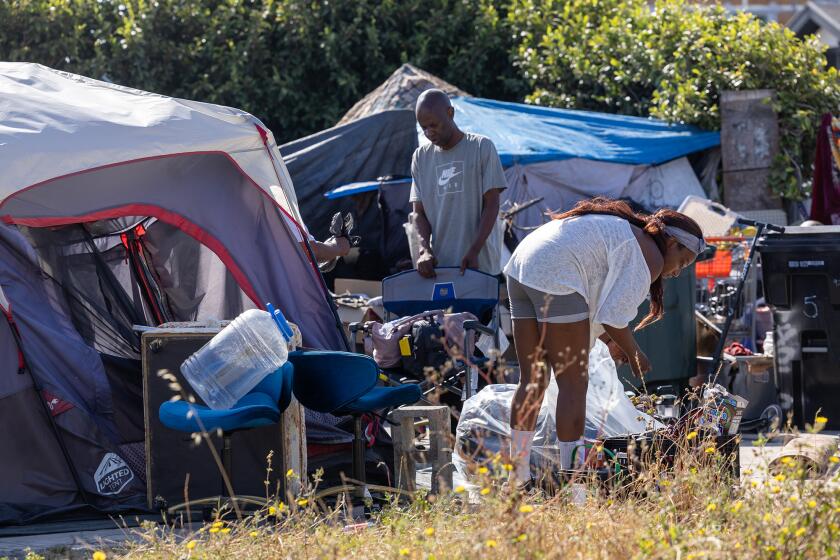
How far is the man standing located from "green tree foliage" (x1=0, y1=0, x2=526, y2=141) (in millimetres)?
7641

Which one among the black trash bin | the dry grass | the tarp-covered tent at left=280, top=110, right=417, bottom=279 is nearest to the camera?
the dry grass

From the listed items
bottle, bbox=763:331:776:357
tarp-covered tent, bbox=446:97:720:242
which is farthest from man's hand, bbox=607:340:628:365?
tarp-covered tent, bbox=446:97:720:242

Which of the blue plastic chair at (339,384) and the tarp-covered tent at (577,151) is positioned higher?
the tarp-covered tent at (577,151)

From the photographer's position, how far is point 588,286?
5.19m

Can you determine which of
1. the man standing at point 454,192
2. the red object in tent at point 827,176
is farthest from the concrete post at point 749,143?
the man standing at point 454,192

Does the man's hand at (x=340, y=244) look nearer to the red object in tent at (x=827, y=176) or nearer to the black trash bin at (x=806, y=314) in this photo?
the black trash bin at (x=806, y=314)

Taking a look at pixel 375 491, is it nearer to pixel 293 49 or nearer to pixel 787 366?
pixel 787 366

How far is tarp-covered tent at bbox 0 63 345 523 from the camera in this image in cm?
602

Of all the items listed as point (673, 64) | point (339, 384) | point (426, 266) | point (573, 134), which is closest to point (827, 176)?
point (673, 64)

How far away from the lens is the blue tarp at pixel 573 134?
11.8 m

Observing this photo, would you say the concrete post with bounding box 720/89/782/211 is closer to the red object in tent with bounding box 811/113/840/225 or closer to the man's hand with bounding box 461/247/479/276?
the red object in tent with bounding box 811/113/840/225

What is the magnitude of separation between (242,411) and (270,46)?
11.3 meters

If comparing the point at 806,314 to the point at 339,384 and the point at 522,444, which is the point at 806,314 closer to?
the point at 522,444

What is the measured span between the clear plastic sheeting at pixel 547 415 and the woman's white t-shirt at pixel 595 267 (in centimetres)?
75
